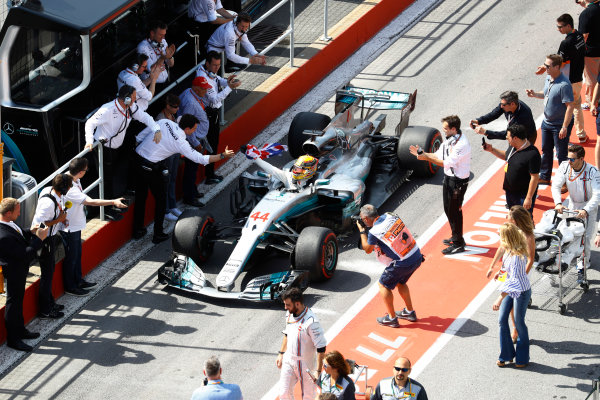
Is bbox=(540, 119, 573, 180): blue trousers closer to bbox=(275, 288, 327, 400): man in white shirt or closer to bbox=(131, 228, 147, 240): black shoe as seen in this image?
bbox=(131, 228, 147, 240): black shoe

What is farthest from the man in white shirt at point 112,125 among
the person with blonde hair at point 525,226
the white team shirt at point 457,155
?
the person with blonde hair at point 525,226

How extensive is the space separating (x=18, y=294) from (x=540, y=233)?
5.90 metres

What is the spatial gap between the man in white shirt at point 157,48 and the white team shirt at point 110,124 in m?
1.19

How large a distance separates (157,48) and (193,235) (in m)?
3.12

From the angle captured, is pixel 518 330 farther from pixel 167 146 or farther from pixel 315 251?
pixel 167 146

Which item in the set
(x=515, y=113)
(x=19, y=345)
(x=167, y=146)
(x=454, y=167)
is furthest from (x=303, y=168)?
(x=19, y=345)

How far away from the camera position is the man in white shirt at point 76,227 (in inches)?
540

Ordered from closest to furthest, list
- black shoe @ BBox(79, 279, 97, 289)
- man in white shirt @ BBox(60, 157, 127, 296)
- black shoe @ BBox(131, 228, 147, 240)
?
man in white shirt @ BBox(60, 157, 127, 296)
black shoe @ BBox(79, 279, 97, 289)
black shoe @ BBox(131, 228, 147, 240)

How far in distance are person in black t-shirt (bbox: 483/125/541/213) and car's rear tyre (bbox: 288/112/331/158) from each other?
10.4 feet

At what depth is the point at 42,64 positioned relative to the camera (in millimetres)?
14805

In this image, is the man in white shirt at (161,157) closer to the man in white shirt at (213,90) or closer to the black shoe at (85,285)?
the man in white shirt at (213,90)

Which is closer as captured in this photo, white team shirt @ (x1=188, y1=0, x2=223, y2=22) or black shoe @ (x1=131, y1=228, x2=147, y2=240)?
black shoe @ (x1=131, y1=228, x2=147, y2=240)

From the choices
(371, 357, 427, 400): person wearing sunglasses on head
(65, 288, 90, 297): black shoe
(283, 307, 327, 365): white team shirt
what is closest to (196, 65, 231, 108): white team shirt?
(65, 288, 90, 297): black shoe

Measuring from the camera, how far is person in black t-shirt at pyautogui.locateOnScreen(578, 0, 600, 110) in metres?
17.8
